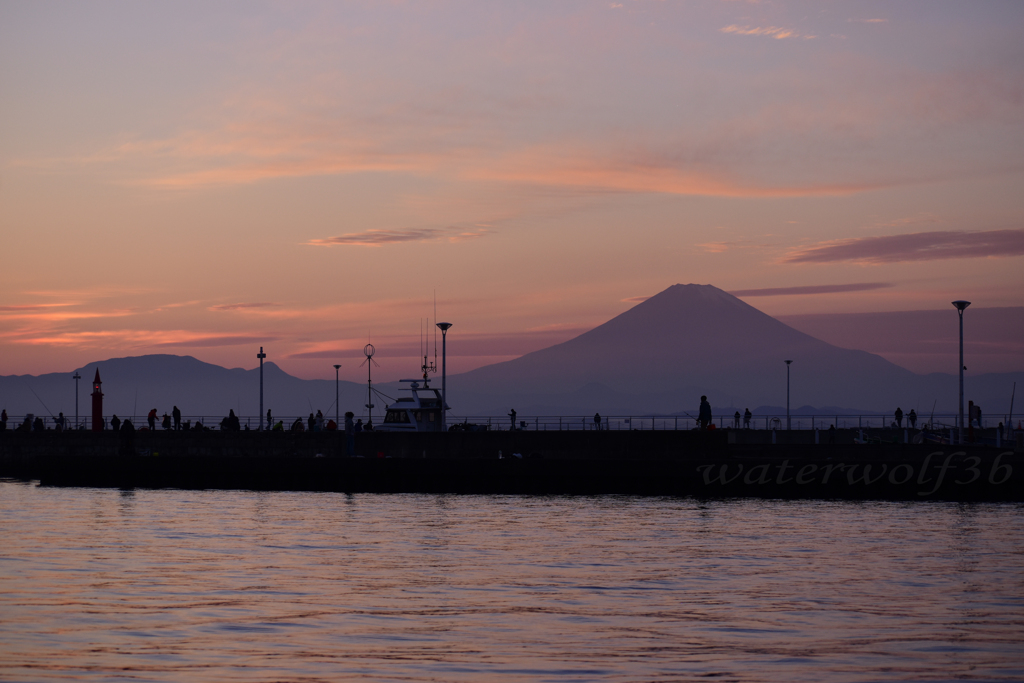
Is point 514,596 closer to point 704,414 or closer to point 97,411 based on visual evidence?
point 704,414

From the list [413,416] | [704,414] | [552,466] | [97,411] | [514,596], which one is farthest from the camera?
[97,411]

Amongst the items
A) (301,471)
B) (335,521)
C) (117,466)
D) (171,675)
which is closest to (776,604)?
(171,675)

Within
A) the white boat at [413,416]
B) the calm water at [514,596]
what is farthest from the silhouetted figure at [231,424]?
the calm water at [514,596]

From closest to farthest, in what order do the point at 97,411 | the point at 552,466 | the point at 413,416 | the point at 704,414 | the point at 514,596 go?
the point at 514,596 → the point at 552,466 → the point at 704,414 → the point at 413,416 → the point at 97,411

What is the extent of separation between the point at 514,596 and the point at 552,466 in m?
23.6

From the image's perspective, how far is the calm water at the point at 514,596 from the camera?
560 inches

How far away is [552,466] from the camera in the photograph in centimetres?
4319

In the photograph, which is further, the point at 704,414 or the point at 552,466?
the point at 704,414


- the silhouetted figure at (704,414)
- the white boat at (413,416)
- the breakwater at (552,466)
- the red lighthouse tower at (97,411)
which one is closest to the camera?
the breakwater at (552,466)

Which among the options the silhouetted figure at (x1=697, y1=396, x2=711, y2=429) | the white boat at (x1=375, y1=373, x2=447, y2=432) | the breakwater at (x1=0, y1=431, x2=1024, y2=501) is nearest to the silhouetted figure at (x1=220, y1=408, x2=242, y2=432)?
the breakwater at (x1=0, y1=431, x2=1024, y2=501)

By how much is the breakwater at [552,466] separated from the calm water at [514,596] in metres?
5.65

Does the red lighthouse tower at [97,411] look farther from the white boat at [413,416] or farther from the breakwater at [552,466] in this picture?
the white boat at [413,416]

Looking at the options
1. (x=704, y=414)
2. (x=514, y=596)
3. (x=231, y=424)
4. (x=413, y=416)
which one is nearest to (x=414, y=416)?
(x=413, y=416)

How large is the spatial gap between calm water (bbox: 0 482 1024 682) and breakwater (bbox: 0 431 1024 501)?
565 cm
